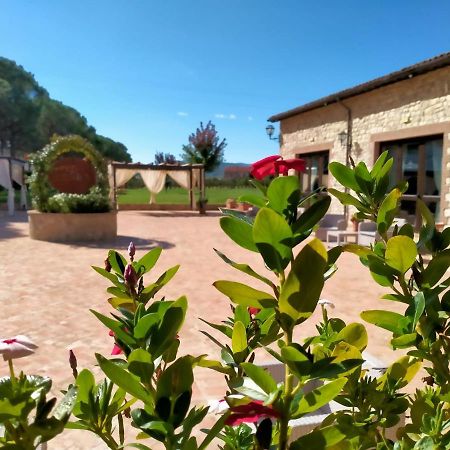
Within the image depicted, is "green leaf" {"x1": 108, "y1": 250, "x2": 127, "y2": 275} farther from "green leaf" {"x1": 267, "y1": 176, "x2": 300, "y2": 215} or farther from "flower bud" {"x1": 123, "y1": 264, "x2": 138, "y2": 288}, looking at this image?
"green leaf" {"x1": 267, "y1": 176, "x2": 300, "y2": 215}

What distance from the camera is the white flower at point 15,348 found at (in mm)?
659

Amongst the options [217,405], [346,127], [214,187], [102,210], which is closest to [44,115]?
[214,187]

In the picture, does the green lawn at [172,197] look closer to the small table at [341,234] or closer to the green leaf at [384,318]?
the small table at [341,234]

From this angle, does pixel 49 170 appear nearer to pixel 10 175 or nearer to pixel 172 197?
pixel 10 175

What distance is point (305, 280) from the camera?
0.50 metres

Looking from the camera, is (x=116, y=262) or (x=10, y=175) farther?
(x=10, y=175)

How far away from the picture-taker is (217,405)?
37.2 inches

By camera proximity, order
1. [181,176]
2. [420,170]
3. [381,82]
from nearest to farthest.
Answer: [420,170]
[381,82]
[181,176]

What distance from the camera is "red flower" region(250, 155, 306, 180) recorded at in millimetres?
765

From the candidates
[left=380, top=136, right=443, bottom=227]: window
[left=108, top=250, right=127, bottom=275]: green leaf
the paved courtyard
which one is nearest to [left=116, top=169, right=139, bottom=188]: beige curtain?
the paved courtyard

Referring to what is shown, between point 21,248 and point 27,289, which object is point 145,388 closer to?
point 27,289

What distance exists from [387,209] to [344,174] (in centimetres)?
12

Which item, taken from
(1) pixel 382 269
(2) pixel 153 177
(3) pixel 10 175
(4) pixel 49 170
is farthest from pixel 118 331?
(2) pixel 153 177

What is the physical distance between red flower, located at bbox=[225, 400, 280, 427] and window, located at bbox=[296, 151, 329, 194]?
12.5 m
